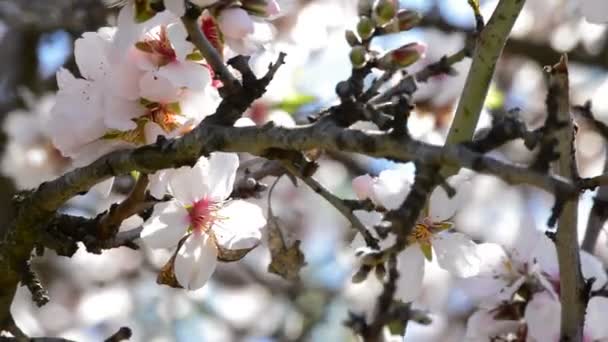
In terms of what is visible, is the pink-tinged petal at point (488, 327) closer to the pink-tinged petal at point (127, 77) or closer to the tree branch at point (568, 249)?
the tree branch at point (568, 249)

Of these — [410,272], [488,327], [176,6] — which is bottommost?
[488,327]

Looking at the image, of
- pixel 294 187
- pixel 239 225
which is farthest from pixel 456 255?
pixel 294 187

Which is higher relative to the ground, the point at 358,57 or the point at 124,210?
the point at 358,57

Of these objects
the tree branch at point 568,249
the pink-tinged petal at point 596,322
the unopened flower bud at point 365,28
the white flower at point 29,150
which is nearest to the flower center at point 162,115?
the unopened flower bud at point 365,28

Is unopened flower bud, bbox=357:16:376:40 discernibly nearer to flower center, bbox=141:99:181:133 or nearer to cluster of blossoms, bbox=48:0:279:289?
cluster of blossoms, bbox=48:0:279:289

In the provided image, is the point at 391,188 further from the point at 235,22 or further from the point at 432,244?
the point at 235,22

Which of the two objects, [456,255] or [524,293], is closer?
[456,255]

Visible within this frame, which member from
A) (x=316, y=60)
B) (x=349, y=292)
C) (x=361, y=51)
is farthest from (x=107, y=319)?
(x=361, y=51)
